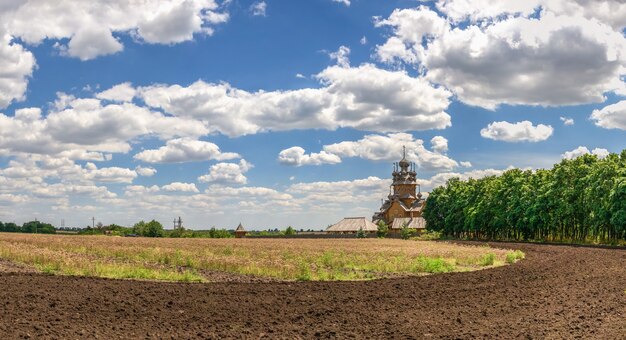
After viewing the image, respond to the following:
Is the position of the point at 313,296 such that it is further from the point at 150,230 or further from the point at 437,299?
the point at 150,230

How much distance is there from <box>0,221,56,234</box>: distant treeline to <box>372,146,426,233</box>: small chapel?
8969cm

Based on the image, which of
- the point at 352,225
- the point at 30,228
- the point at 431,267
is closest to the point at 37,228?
the point at 30,228

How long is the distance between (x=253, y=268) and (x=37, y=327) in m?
15.4

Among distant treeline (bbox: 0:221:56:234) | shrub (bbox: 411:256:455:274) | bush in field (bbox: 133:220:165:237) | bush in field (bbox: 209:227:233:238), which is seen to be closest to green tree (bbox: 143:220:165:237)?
bush in field (bbox: 133:220:165:237)

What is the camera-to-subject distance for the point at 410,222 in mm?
147125

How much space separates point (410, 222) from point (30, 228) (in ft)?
325

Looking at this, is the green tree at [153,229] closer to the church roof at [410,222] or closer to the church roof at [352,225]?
the church roof at [352,225]

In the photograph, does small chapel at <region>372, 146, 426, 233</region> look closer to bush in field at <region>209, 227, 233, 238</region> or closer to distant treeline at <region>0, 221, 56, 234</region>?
bush in field at <region>209, 227, 233, 238</region>

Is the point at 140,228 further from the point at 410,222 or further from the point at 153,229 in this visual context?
the point at 410,222

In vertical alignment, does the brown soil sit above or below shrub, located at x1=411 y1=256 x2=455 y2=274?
below

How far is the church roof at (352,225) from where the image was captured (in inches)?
5733

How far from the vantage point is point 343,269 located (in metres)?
32.4

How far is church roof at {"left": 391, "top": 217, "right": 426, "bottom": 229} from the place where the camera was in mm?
143450

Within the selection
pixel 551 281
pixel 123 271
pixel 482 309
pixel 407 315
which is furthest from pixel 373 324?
pixel 123 271
